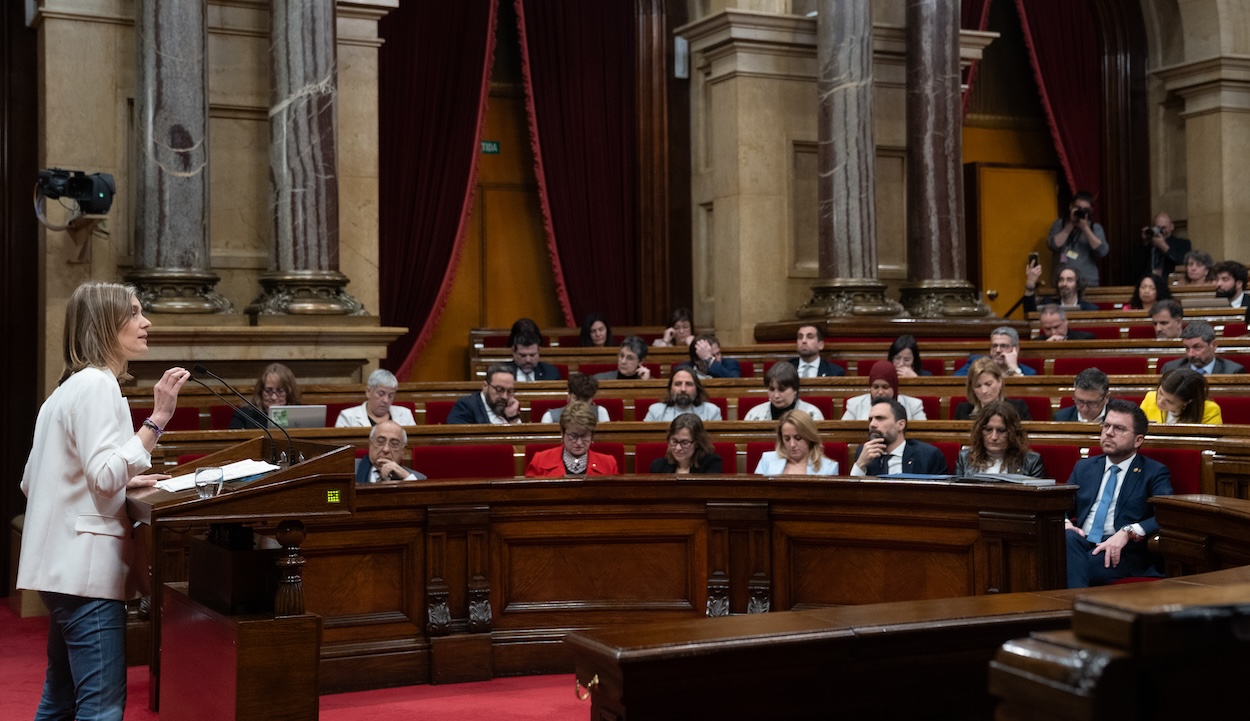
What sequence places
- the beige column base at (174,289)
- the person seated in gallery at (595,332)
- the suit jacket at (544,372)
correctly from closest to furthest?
the beige column base at (174,289) → the suit jacket at (544,372) → the person seated in gallery at (595,332)

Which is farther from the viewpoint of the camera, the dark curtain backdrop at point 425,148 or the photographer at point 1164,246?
the photographer at point 1164,246

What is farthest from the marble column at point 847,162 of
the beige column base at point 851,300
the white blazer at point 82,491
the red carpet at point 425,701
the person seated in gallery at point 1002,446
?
the white blazer at point 82,491

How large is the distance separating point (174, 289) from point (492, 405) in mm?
2100

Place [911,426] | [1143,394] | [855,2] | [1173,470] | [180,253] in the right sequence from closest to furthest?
[1173,470]
[911,426]
[1143,394]
[180,253]
[855,2]

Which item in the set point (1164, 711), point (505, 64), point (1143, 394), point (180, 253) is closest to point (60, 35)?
point (180, 253)

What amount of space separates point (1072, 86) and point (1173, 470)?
31.7ft

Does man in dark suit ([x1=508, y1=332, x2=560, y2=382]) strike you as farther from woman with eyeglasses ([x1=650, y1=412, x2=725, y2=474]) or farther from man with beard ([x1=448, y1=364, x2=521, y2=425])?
woman with eyeglasses ([x1=650, y1=412, x2=725, y2=474])

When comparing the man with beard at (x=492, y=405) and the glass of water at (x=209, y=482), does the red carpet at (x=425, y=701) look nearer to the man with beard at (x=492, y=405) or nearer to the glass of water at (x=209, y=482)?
the glass of water at (x=209, y=482)

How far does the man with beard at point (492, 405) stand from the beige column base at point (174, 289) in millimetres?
1753

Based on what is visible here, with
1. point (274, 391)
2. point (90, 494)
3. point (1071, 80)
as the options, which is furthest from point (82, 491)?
point (1071, 80)

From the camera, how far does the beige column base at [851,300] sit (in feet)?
32.2

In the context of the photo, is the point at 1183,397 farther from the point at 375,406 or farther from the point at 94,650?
the point at 94,650

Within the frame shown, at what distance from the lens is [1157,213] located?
13695mm

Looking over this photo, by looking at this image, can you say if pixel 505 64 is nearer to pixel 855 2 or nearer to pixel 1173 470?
pixel 855 2
